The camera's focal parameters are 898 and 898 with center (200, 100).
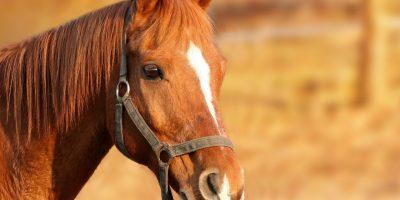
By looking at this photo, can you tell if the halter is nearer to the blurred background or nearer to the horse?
the horse

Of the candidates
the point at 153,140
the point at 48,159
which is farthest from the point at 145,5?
the point at 48,159

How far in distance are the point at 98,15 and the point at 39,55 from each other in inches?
12.8

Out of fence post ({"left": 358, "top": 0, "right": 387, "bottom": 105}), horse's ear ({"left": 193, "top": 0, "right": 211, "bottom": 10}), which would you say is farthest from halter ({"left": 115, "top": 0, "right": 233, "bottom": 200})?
fence post ({"left": 358, "top": 0, "right": 387, "bottom": 105})

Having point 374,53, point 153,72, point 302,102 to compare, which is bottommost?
point 302,102

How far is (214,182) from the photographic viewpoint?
373 centimetres

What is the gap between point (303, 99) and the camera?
50.9 feet

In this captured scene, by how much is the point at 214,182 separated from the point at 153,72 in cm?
56

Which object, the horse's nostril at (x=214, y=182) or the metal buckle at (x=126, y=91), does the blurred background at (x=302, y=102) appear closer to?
the metal buckle at (x=126, y=91)

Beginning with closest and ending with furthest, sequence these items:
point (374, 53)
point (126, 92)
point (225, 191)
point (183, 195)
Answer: point (225, 191) → point (183, 195) → point (126, 92) → point (374, 53)

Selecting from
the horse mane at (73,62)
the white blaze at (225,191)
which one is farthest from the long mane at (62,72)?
the white blaze at (225,191)

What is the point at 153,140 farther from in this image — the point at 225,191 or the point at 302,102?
the point at 302,102

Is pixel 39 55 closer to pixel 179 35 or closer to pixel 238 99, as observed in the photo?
pixel 179 35

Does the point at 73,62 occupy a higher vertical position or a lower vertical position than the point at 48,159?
higher

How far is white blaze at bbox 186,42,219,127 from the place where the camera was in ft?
12.7
